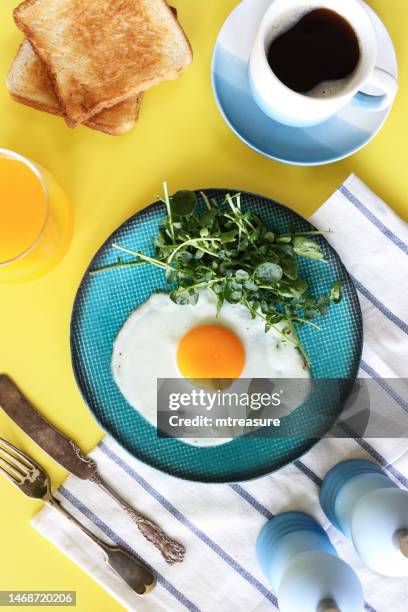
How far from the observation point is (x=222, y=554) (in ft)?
4.49

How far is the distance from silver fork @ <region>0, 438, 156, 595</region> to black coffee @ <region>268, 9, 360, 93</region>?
1045 mm

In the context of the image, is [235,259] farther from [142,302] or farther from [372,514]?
[372,514]

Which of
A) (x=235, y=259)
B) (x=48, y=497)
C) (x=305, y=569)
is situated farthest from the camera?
Answer: (x=48, y=497)

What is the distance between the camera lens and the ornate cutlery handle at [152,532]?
1.35 metres

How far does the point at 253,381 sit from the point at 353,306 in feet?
0.95

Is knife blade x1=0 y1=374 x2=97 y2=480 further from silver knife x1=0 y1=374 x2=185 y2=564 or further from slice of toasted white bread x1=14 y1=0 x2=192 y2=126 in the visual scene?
slice of toasted white bread x1=14 y1=0 x2=192 y2=126

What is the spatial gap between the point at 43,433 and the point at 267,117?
2.97 ft

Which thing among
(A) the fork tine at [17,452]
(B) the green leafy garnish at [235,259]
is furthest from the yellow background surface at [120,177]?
(B) the green leafy garnish at [235,259]

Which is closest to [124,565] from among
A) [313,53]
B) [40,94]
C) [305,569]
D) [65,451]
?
[65,451]

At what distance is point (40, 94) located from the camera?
4.35ft

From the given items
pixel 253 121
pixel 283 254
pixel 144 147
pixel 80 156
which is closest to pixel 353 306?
pixel 283 254

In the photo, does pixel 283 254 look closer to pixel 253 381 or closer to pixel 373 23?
pixel 253 381

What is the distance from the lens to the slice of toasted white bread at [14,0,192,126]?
1.29m

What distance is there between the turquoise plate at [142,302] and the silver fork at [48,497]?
0.22 m
